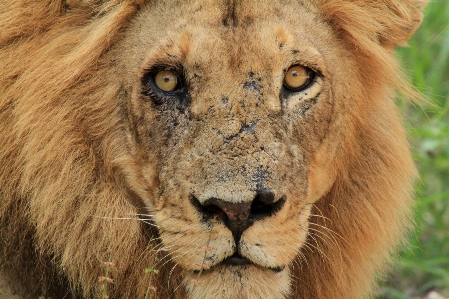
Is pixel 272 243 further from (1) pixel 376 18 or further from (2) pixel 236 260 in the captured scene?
(1) pixel 376 18

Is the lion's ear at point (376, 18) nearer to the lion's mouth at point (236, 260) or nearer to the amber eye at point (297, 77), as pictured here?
the amber eye at point (297, 77)

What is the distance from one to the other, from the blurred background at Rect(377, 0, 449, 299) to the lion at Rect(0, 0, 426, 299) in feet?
4.33

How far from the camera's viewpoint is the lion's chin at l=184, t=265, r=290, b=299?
2955 millimetres

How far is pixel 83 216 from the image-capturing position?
3.32 metres

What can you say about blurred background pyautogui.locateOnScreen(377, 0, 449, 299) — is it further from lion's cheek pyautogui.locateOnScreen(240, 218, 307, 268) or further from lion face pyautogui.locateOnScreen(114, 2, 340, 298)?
lion's cheek pyautogui.locateOnScreen(240, 218, 307, 268)

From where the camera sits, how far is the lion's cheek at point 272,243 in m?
2.89

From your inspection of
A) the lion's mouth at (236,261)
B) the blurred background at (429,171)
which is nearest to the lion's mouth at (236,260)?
the lion's mouth at (236,261)

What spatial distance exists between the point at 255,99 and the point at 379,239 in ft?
3.59

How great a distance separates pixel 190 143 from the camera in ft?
10.3

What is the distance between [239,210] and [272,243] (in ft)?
0.80

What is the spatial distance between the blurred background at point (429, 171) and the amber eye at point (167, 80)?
6.73 feet

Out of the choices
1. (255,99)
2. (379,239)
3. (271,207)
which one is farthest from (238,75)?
(379,239)

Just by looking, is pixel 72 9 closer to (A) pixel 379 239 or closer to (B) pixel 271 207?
(B) pixel 271 207

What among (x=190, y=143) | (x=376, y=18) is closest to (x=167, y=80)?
(x=190, y=143)
